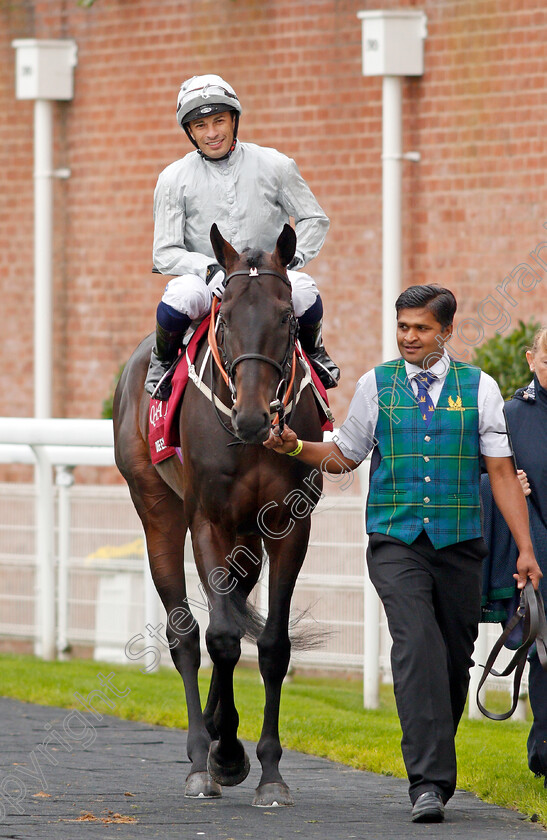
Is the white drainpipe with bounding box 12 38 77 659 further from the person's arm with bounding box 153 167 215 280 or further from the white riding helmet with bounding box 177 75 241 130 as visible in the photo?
the white riding helmet with bounding box 177 75 241 130

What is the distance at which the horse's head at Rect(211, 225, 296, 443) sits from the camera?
208 inches

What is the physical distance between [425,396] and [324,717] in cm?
275

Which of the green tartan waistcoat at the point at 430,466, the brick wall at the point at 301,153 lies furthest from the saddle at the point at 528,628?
the brick wall at the point at 301,153

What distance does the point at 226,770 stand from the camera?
6008 millimetres

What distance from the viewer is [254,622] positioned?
20.6ft

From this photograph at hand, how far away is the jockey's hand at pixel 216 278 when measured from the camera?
5.98 metres

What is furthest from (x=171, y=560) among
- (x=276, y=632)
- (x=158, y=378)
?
(x=276, y=632)

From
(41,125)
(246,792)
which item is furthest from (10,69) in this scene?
(246,792)

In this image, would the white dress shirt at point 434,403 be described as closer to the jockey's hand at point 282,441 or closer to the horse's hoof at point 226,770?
the jockey's hand at point 282,441

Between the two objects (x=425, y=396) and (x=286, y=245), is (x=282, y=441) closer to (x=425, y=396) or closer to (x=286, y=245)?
(x=425, y=396)

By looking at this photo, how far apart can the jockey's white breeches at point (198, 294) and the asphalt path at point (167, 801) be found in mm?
1918

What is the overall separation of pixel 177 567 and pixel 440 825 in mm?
2010

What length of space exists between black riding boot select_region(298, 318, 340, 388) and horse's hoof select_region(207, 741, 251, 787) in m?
1.56

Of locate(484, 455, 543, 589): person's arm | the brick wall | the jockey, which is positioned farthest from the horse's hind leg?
the brick wall
